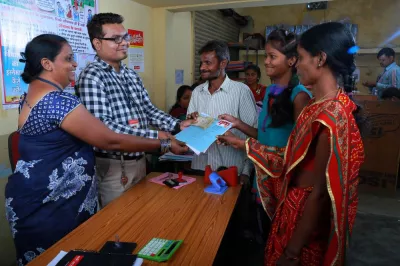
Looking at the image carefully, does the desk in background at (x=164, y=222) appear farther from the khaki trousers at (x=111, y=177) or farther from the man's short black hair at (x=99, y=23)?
the man's short black hair at (x=99, y=23)

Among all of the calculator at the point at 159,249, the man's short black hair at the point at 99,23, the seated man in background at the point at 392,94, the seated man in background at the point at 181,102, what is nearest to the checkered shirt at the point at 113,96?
the man's short black hair at the point at 99,23

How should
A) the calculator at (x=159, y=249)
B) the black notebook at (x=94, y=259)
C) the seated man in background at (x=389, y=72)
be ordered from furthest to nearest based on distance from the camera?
the seated man in background at (x=389, y=72) → the calculator at (x=159, y=249) → the black notebook at (x=94, y=259)

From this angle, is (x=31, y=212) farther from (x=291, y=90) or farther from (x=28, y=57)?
(x=291, y=90)

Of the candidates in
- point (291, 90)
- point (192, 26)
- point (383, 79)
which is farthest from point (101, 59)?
point (383, 79)

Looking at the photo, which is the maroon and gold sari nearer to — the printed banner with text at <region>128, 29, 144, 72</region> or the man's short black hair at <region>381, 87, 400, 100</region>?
the printed banner with text at <region>128, 29, 144, 72</region>

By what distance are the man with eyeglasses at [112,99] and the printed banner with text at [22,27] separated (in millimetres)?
457

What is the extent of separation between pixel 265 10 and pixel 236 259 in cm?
679

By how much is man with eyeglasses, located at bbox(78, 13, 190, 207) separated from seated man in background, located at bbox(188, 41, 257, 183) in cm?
54

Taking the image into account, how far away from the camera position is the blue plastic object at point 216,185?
1924 millimetres

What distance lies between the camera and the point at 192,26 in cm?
461

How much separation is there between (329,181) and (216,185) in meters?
0.82

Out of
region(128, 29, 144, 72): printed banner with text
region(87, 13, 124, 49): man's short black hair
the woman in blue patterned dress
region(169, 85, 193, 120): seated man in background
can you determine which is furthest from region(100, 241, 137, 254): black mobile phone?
region(169, 85, 193, 120): seated man in background

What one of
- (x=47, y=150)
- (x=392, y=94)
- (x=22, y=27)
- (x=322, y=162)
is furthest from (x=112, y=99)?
(x=392, y=94)

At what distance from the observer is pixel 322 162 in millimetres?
1295
